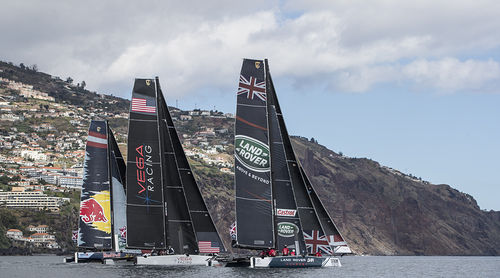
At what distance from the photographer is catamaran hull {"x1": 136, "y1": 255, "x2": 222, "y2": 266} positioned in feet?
173

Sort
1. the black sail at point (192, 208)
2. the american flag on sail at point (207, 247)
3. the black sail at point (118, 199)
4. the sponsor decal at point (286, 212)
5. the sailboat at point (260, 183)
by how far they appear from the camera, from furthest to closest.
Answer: the black sail at point (118, 199) < the american flag on sail at point (207, 247) < the black sail at point (192, 208) < the sponsor decal at point (286, 212) < the sailboat at point (260, 183)

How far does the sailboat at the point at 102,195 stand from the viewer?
64875 millimetres

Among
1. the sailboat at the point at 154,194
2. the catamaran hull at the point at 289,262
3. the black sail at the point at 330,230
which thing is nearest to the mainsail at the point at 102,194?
the sailboat at the point at 154,194

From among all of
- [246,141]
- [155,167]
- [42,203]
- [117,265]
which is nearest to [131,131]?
[155,167]

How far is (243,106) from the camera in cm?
5047

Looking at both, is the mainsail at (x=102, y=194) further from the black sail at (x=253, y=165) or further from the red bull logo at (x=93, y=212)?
the black sail at (x=253, y=165)

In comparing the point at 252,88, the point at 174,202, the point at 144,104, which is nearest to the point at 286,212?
the point at 252,88

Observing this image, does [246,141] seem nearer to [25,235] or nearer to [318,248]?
[318,248]

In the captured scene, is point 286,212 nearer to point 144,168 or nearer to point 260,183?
point 260,183

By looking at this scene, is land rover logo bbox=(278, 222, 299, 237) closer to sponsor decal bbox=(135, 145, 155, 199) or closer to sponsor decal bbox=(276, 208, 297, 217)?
sponsor decal bbox=(276, 208, 297, 217)

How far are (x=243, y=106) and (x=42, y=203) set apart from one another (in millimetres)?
149524

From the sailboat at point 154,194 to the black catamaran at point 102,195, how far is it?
1020cm

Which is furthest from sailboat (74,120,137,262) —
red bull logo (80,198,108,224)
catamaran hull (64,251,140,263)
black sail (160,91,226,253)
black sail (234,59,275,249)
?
black sail (234,59,275,249)

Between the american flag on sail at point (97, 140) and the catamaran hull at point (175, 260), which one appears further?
the american flag on sail at point (97, 140)
